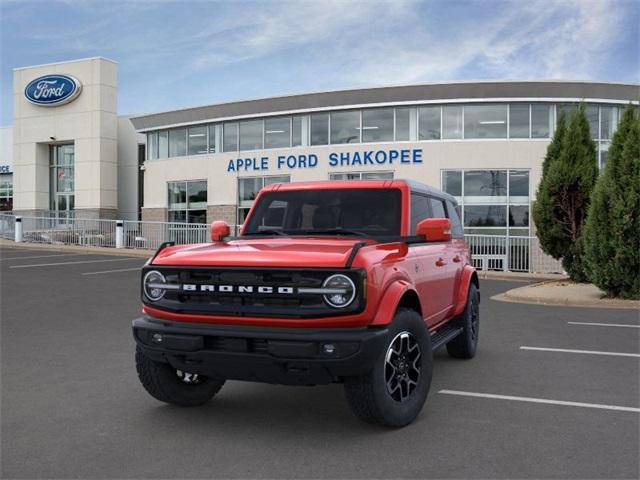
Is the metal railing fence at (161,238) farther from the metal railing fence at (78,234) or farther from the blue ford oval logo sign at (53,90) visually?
the blue ford oval logo sign at (53,90)

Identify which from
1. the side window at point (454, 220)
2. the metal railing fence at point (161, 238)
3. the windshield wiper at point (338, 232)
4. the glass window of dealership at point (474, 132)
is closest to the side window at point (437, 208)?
the side window at point (454, 220)

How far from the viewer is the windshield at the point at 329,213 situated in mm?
5430

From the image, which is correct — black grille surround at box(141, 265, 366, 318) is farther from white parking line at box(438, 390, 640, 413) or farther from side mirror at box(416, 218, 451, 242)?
white parking line at box(438, 390, 640, 413)

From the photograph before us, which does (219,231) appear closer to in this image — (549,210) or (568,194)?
(549,210)

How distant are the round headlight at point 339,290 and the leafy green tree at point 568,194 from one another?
1283 centimetres

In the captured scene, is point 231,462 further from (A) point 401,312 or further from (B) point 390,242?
(B) point 390,242

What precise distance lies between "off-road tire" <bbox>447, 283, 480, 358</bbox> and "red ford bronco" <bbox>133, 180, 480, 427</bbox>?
4.98 ft

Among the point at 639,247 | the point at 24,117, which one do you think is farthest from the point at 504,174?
the point at 24,117

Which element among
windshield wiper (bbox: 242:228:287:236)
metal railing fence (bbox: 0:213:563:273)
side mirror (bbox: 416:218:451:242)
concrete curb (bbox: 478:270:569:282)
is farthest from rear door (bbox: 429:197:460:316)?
metal railing fence (bbox: 0:213:563:273)

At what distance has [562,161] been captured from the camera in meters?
15.8

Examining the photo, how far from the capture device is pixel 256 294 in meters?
4.16

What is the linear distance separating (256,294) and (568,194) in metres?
13.6

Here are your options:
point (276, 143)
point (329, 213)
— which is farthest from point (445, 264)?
point (276, 143)

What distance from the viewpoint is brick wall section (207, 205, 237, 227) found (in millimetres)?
29172
